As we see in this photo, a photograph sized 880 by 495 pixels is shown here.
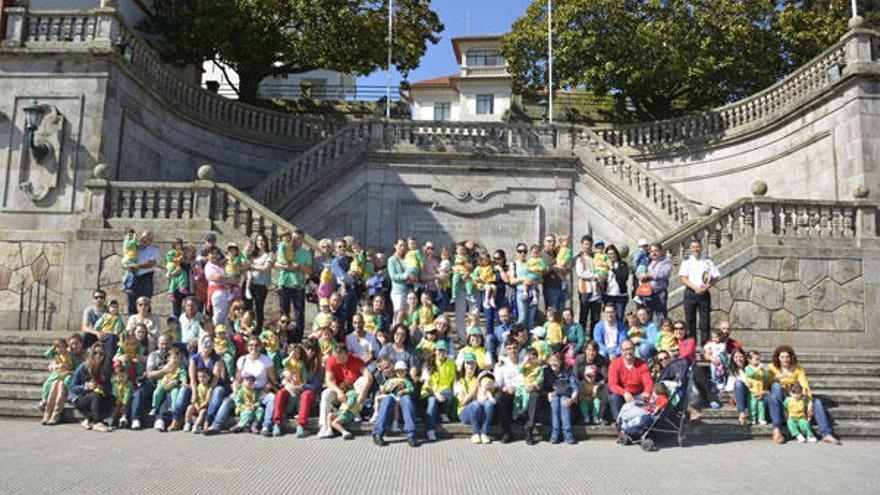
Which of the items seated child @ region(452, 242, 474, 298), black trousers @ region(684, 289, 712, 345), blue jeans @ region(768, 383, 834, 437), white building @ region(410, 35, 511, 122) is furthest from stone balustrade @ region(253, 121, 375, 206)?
white building @ region(410, 35, 511, 122)

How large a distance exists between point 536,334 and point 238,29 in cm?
1583

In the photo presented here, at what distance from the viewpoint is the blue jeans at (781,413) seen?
26.8 ft

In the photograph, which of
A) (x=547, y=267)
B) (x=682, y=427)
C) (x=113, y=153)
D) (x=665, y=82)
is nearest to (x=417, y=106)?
(x=665, y=82)

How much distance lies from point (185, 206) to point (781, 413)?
10.2 metres

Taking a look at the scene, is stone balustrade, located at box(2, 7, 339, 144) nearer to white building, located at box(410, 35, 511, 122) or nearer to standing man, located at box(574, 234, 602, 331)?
standing man, located at box(574, 234, 602, 331)

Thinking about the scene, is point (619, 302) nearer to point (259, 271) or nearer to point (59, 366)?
point (259, 271)

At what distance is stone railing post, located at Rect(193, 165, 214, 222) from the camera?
12461 millimetres

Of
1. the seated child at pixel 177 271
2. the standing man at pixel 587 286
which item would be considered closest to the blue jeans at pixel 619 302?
the standing man at pixel 587 286

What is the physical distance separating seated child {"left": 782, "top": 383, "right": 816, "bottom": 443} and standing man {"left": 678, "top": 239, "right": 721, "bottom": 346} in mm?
2263

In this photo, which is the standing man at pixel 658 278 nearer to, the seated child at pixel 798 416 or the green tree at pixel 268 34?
the seated child at pixel 798 416

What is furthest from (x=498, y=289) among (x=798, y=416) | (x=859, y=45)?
(x=859, y=45)

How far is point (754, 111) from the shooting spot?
18828 millimetres

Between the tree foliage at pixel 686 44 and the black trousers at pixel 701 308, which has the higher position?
the tree foliage at pixel 686 44

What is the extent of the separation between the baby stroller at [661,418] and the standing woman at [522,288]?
106 inches
